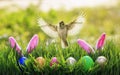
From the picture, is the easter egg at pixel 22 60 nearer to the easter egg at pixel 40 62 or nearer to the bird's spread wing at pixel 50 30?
the easter egg at pixel 40 62

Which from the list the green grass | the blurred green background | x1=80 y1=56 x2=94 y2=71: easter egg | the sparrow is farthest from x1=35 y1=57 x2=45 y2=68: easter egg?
the blurred green background

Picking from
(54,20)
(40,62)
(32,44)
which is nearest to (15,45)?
(32,44)

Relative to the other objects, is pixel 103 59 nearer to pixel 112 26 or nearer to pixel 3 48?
pixel 3 48

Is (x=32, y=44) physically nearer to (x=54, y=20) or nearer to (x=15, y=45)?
(x=15, y=45)

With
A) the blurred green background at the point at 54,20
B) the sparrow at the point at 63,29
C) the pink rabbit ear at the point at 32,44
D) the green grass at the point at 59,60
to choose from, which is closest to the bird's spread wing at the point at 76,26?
the sparrow at the point at 63,29

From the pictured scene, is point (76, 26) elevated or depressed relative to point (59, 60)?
elevated

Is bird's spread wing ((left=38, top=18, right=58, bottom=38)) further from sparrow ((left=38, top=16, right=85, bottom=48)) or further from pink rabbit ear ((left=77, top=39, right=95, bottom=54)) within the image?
pink rabbit ear ((left=77, top=39, right=95, bottom=54))

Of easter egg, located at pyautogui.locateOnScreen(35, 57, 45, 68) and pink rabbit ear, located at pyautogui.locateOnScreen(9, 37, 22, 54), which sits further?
pink rabbit ear, located at pyautogui.locateOnScreen(9, 37, 22, 54)

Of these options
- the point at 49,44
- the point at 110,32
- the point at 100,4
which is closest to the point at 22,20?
the point at 110,32
